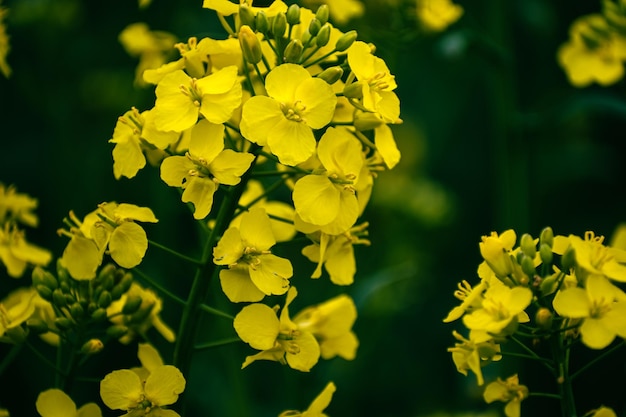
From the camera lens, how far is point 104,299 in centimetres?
156

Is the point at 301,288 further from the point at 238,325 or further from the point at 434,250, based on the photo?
the point at 238,325

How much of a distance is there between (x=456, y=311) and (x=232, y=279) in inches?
15.4

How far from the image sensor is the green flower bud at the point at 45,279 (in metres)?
1.60

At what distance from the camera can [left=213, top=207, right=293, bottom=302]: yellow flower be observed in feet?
4.73

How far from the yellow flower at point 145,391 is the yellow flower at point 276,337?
13 centimetres

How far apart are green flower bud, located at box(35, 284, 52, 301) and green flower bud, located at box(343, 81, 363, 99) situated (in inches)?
26.4

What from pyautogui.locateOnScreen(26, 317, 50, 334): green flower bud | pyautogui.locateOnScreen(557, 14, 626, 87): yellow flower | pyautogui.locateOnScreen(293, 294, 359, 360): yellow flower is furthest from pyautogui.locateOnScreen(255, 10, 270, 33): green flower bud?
pyautogui.locateOnScreen(557, 14, 626, 87): yellow flower

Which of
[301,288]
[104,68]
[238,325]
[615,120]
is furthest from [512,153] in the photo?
[104,68]

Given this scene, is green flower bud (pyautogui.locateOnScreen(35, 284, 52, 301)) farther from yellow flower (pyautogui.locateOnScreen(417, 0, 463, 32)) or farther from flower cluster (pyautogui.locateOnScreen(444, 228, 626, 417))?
yellow flower (pyautogui.locateOnScreen(417, 0, 463, 32))

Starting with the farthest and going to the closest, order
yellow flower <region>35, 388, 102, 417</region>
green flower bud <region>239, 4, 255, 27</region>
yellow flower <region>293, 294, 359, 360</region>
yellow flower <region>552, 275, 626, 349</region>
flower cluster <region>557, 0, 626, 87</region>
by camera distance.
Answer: flower cluster <region>557, 0, 626, 87</region> → yellow flower <region>293, 294, 359, 360</region> → green flower bud <region>239, 4, 255, 27</region> → yellow flower <region>35, 388, 102, 417</region> → yellow flower <region>552, 275, 626, 349</region>

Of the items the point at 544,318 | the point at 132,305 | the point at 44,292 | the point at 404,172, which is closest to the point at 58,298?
the point at 44,292

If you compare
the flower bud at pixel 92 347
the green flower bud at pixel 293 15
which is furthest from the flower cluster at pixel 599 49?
the flower bud at pixel 92 347

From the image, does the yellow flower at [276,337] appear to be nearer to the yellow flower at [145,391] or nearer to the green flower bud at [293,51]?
the yellow flower at [145,391]

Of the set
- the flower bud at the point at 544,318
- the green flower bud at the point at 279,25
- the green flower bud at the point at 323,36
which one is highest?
the green flower bud at the point at 279,25
